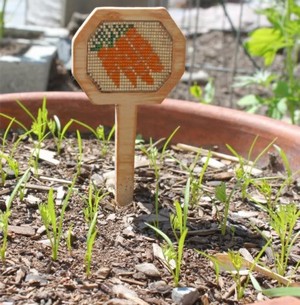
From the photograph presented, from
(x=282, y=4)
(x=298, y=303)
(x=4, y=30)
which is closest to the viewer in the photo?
(x=298, y=303)

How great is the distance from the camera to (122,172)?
5.35 feet

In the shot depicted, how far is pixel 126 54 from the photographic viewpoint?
1563 millimetres

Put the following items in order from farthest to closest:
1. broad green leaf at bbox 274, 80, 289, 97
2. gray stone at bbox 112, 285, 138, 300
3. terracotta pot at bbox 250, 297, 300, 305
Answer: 1. broad green leaf at bbox 274, 80, 289, 97
2. gray stone at bbox 112, 285, 138, 300
3. terracotta pot at bbox 250, 297, 300, 305

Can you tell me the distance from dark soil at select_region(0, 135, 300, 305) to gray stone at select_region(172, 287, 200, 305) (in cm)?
1

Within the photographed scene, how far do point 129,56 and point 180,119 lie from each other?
526 millimetres

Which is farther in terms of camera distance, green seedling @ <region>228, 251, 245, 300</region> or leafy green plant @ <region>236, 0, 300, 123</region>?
leafy green plant @ <region>236, 0, 300, 123</region>

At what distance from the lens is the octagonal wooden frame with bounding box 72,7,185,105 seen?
4.96 ft

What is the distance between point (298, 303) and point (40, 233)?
572mm

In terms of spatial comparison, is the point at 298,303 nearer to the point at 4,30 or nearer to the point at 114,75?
the point at 114,75

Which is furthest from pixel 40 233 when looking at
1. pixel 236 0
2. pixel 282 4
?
pixel 236 0

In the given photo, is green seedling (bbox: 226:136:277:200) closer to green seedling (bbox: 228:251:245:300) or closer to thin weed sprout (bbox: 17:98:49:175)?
green seedling (bbox: 228:251:245:300)

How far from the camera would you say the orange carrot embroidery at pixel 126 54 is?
5.05ft

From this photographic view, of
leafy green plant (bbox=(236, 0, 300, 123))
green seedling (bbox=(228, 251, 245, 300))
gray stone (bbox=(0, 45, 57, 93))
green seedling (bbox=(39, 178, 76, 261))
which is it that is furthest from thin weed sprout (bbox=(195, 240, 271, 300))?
gray stone (bbox=(0, 45, 57, 93))

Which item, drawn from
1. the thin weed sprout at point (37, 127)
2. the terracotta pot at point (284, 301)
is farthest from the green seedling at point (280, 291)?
the thin weed sprout at point (37, 127)
